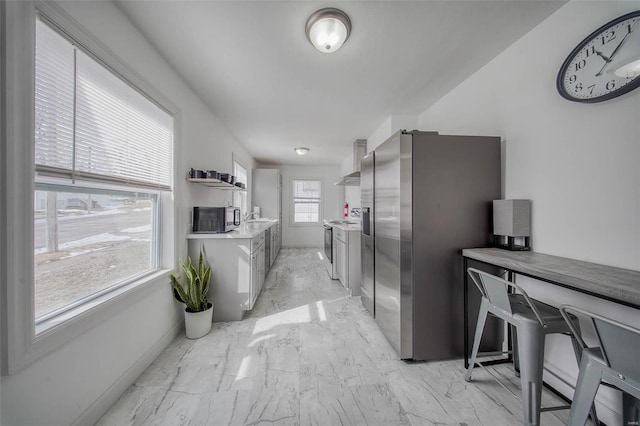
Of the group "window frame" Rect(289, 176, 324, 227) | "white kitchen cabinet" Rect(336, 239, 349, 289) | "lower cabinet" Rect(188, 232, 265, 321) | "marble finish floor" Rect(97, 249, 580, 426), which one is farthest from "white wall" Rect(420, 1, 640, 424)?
"window frame" Rect(289, 176, 324, 227)

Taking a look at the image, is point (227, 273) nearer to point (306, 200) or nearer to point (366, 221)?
point (366, 221)

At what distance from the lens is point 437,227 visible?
70.5 inches

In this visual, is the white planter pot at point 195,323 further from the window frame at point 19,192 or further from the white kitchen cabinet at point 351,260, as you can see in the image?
the white kitchen cabinet at point 351,260

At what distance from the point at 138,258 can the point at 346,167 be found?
16.7 ft

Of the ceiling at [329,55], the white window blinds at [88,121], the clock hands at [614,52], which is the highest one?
the ceiling at [329,55]

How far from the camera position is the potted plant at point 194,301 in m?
2.09

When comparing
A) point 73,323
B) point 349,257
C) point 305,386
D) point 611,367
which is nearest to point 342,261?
point 349,257

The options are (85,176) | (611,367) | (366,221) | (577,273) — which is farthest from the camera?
(366,221)

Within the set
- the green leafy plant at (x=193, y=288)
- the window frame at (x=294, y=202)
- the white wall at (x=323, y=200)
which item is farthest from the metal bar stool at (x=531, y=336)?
the window frame at (x=294, y=202)

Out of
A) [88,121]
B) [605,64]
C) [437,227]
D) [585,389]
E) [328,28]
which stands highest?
[328,28]

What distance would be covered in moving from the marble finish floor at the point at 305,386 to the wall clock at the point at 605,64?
1.92m

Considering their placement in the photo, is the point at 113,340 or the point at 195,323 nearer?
the point at 113,340

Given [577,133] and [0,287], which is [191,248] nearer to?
[0,287]

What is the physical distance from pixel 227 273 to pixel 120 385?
1.13 meters
